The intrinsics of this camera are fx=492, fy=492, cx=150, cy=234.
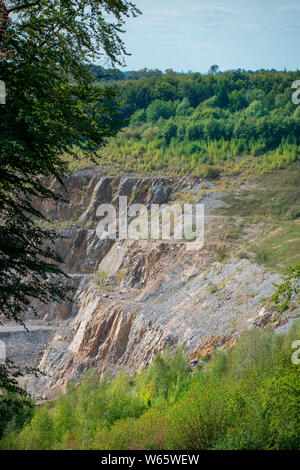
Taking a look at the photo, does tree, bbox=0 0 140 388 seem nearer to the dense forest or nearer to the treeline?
the dense forest

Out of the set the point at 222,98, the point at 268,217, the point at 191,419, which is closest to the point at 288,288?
the point at 191,419

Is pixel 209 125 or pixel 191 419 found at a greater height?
pixel 209 125

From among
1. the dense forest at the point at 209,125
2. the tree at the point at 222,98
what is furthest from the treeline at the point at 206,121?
the tree at the point at 222,98

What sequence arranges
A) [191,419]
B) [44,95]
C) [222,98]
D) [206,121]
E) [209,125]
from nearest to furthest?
[44,95]
[191,419]
[209,125]
[206,121]
[222,98]

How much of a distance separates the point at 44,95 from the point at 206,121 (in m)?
42.5

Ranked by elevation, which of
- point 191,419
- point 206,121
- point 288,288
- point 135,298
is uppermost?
point 206,121

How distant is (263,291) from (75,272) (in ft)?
64.5

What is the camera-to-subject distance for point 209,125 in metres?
46.6

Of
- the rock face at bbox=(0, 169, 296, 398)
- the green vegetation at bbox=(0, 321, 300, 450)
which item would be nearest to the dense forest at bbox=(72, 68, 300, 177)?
the rock face at bbox=(0, 169, 296, 398)

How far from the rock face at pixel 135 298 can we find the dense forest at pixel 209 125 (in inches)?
184

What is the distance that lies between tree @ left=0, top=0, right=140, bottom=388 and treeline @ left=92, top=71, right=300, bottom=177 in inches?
1300

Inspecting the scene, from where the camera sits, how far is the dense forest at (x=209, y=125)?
41.9m

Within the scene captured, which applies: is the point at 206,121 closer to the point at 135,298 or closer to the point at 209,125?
the point at 209,125

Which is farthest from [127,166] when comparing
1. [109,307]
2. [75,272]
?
[109,307]
